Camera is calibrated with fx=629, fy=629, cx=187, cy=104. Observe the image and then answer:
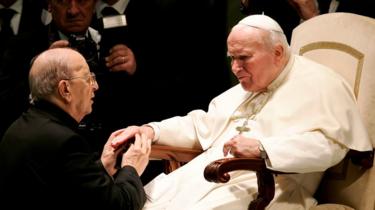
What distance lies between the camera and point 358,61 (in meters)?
2.98

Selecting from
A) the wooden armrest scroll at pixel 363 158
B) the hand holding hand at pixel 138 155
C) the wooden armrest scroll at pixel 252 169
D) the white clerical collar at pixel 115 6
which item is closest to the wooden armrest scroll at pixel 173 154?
the hand holding hand at pixel 138 155

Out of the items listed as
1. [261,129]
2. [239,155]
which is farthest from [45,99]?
[261,129]

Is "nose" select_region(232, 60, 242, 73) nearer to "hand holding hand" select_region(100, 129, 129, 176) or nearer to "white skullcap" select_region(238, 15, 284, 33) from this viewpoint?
"white skullcap" select_region(238, 15, 284, 33)

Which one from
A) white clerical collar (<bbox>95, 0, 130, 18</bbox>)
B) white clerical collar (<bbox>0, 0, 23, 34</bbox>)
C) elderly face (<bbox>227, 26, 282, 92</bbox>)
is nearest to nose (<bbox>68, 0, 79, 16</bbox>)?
white clerical collar (<bbox>95, 0, 130, 18</bbox>)

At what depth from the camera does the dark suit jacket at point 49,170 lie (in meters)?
2.42

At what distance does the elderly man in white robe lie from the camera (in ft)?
8.91

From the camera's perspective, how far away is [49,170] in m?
2.42

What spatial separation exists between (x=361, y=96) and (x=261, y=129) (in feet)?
1.62

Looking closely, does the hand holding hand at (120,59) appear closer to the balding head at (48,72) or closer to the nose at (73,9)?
the nose at (73,9)

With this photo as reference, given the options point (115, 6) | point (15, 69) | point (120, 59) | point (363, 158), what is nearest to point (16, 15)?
point (15, 69)

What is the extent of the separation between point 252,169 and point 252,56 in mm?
608

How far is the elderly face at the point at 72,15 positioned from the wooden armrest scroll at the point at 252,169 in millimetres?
1875

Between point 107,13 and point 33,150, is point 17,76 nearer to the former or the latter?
point 107,13

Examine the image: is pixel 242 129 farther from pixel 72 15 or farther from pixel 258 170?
pixel 72 15
